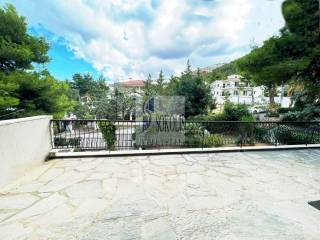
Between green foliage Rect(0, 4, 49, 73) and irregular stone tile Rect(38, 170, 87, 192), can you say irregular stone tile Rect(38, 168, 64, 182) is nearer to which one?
irregular stone tile Rect(38, 170, 87, 192)

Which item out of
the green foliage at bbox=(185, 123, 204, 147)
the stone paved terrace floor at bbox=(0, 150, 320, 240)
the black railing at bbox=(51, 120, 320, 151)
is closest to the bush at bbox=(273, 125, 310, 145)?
the black railing at bbox=(51, 120, 320, 151)

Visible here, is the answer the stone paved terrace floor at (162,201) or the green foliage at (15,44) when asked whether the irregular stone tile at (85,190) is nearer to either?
the stone paved terrace floor at (162,201)

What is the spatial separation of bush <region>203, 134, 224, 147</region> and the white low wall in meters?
4.84

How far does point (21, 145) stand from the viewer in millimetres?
3438

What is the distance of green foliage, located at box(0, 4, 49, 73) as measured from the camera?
6754 millimetres

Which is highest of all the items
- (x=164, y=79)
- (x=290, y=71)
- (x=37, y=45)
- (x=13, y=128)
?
(x=164, y=79)

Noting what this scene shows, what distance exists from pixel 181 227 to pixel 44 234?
4.67 ft

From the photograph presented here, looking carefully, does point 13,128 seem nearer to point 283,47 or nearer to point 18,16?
point 18,16

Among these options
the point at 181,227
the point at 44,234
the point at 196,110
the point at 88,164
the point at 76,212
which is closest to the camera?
the point at 44,234

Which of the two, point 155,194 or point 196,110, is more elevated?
point 196,110

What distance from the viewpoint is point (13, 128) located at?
3.24m

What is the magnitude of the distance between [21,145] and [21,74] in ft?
15.5

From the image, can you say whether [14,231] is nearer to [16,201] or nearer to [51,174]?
[16,201]

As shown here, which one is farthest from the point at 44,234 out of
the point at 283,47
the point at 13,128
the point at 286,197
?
the point at 283,47
